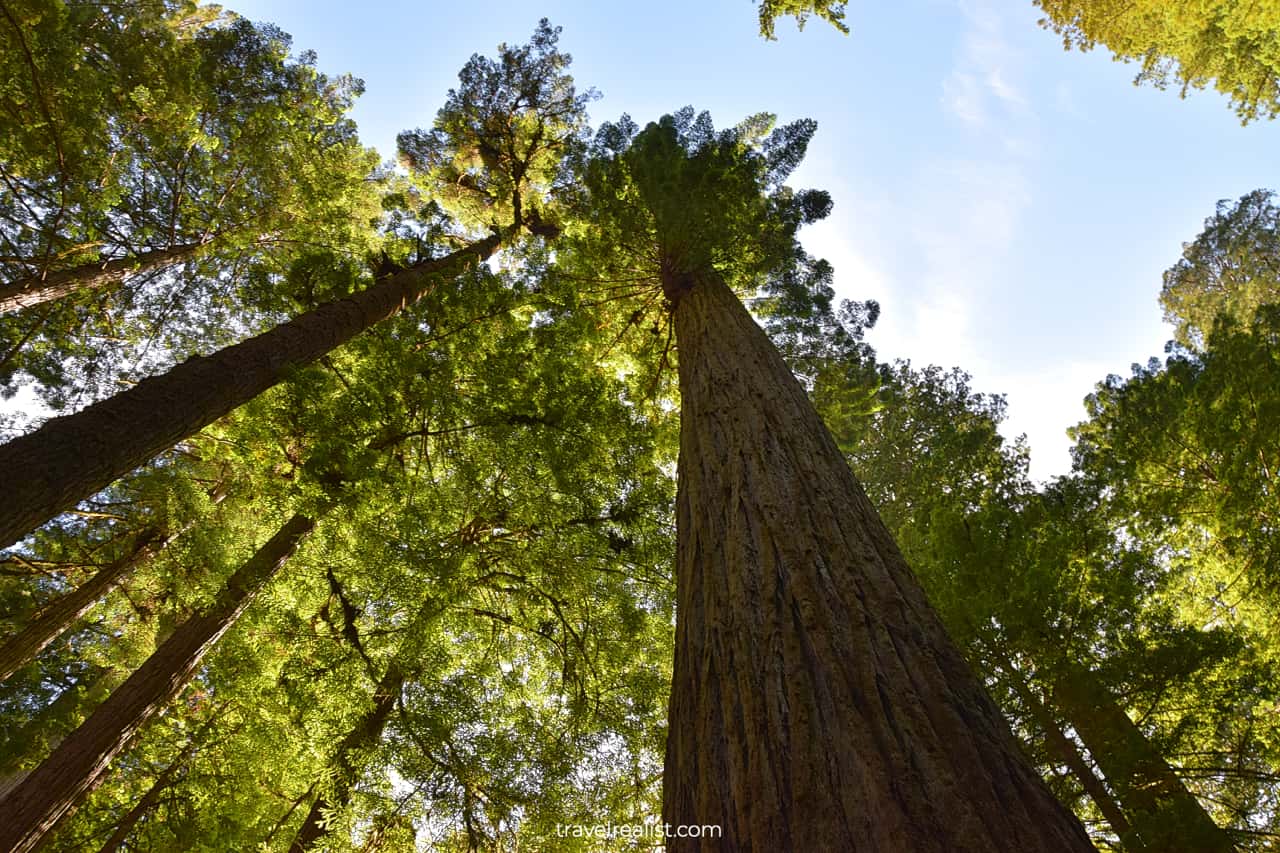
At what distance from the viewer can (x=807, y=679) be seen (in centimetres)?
171

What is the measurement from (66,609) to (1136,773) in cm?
987

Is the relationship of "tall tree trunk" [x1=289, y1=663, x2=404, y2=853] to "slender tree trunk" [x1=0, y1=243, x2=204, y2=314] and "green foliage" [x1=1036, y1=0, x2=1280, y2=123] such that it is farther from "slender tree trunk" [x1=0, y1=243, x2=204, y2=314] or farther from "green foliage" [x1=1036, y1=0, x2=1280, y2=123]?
"green foliage" [x1=1036, y1=0, x2=1280, y2=123]

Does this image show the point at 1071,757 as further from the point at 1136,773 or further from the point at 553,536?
the point at 553,536

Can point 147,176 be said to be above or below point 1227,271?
below

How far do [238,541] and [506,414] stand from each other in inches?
121

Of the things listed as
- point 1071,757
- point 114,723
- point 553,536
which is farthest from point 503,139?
point 1071,757

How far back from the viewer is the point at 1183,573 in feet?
22.5

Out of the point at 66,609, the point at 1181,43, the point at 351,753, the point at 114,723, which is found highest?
the point at 1181,43

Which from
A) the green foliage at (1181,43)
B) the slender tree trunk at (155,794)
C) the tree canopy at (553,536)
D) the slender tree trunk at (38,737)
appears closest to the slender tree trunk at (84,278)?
the tree canopy at (553,536)

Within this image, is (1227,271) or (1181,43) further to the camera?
(1227,271)

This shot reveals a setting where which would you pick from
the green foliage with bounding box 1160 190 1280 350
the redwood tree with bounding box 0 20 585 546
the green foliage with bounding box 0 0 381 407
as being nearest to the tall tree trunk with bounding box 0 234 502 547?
the redwood tree with bounding box 0 20 585 546

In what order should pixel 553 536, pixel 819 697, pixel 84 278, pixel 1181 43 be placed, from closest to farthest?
pixel 819 697 → pixel 553 536 → pixel 84 278 → pixel 1181 43

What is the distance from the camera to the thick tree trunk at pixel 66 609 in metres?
5.67

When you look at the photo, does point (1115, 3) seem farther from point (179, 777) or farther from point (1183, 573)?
point (179, 777)
